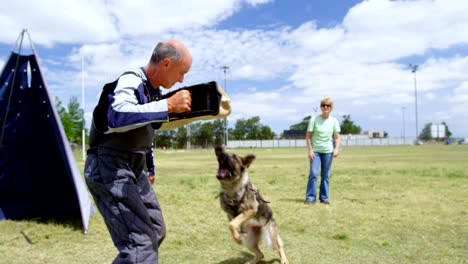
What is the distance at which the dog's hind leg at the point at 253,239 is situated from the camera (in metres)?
4.95

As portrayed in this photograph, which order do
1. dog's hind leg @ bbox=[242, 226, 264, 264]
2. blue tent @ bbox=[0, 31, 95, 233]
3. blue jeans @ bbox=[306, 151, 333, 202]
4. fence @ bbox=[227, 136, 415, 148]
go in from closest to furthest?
dog's hind leg @ bbox=[242, 226, 264, 264] < blue tent @ bbox=[0, 31, 95, 233] < blue jeans @ bbox=[306, 151, 333, 202] < fence @ bbox=[227, 136, 415, 148]

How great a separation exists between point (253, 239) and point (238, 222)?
547 millimetres

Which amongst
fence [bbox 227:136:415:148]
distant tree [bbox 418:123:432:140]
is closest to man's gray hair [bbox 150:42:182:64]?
fence [bbox 227:136:415:148]

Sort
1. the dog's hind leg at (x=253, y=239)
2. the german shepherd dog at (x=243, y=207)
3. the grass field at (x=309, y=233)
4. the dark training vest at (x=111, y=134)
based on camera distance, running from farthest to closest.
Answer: the grass field at (x=309, y=233) < the dog's hind leg at (x=253, y=239) < the german shepherd dog at (x=243, y=207) < the dark training vest at (x=111, y=134)

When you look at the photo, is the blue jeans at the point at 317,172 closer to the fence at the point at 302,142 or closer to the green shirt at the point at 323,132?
the green shirt at the point at 323,132

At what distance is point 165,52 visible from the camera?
117 inches

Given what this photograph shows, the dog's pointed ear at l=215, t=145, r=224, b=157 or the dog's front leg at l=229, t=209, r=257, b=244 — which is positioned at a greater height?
the dog's pointed ear at l=215, t=145, r=224, b=157

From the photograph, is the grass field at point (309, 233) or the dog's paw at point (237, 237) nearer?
the dog's paw at point (237, 237)

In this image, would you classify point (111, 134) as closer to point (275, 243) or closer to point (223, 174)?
point (223, 174)

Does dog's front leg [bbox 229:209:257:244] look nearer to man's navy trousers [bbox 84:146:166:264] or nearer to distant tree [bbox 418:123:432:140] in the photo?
man's navy trousers [bbox 84:146:166:264]

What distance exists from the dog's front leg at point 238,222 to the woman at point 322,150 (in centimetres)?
472

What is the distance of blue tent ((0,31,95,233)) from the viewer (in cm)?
714

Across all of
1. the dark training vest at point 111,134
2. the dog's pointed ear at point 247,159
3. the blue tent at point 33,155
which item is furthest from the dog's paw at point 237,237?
the blue tent at point 33,155

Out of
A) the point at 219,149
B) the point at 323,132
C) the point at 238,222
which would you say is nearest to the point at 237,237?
the point at 238,222
